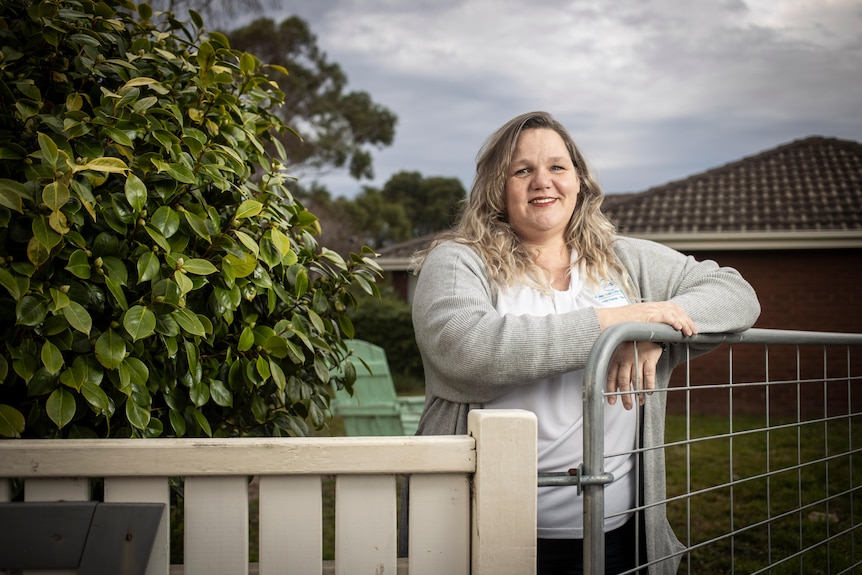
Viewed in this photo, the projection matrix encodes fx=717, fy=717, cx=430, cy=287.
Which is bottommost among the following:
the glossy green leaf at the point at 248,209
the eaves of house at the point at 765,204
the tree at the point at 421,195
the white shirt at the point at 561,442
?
the white shirt at the point at 561,442

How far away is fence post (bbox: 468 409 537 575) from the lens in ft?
4.53

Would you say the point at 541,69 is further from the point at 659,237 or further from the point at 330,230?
the point at 659,237

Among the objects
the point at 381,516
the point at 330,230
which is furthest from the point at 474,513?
the point at 330,230

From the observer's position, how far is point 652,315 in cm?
186

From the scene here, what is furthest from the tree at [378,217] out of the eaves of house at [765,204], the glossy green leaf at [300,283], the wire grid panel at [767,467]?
the glossy green leaf at [300,283]

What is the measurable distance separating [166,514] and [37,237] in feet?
2.13

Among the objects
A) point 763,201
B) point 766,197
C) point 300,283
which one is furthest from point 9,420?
point 766,197

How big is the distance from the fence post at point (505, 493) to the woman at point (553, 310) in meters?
0.39

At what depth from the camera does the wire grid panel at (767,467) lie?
207 cm

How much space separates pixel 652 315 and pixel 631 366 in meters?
0.14

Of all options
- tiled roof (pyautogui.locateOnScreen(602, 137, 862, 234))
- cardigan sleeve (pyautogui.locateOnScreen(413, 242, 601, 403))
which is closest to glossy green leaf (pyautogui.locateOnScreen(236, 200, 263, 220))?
cardigan sleeve (pyautogui.locateOnScreen(413, 242, 601, 403))

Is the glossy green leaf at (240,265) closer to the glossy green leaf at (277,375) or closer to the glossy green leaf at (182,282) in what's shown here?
the glossy green leaf at (182,282)

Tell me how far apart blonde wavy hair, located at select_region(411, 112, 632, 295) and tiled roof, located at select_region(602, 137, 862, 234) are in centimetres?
1123

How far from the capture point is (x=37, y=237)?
152 centimetres
